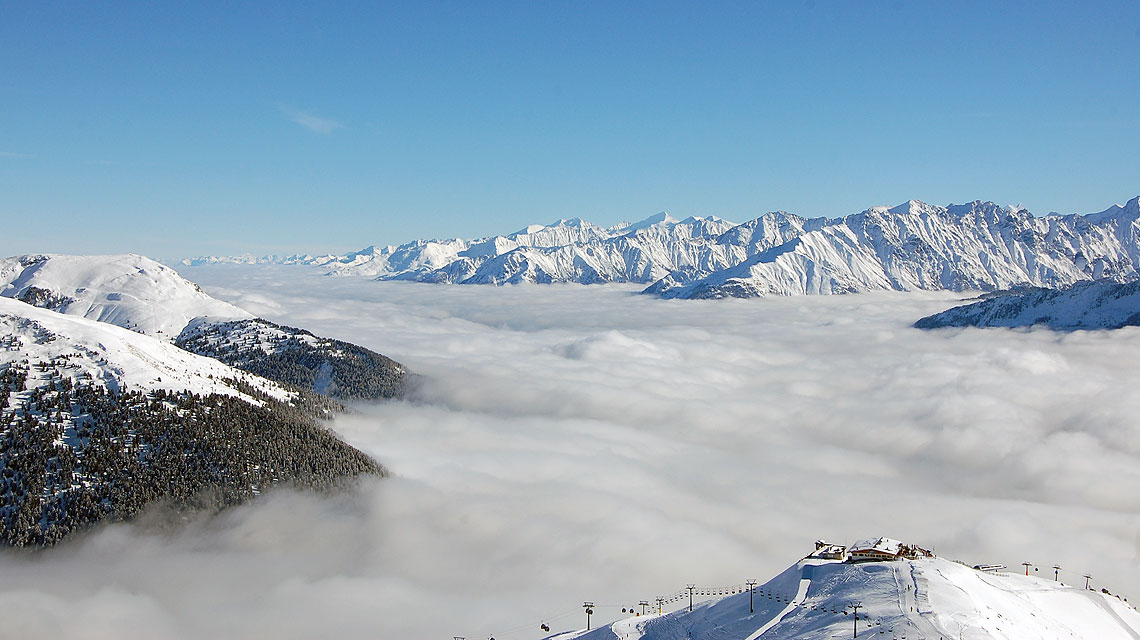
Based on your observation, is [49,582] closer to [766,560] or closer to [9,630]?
[9,630]

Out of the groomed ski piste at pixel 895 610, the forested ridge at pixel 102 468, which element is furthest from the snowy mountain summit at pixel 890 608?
the forested ridge at pixel 102 468

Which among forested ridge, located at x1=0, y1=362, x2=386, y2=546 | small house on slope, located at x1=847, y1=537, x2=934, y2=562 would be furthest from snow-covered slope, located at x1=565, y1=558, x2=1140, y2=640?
forested ridge, located at x1=0, y1=362, x2=386, y2=546

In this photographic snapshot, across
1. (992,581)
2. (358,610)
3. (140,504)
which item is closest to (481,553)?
(358,610)

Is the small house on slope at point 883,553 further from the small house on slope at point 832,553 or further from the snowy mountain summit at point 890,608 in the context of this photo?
the small house on slope at point 832,553

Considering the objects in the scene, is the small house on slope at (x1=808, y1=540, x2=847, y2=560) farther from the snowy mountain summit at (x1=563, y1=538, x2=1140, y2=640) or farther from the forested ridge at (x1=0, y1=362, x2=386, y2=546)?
the forested ridge at (x1=0, y1=362, x2=386, y2=546)

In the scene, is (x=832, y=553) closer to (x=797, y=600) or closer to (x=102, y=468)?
(x=797, y=600)

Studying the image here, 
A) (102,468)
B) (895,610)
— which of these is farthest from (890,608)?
(102,468)

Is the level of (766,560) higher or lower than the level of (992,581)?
lower
